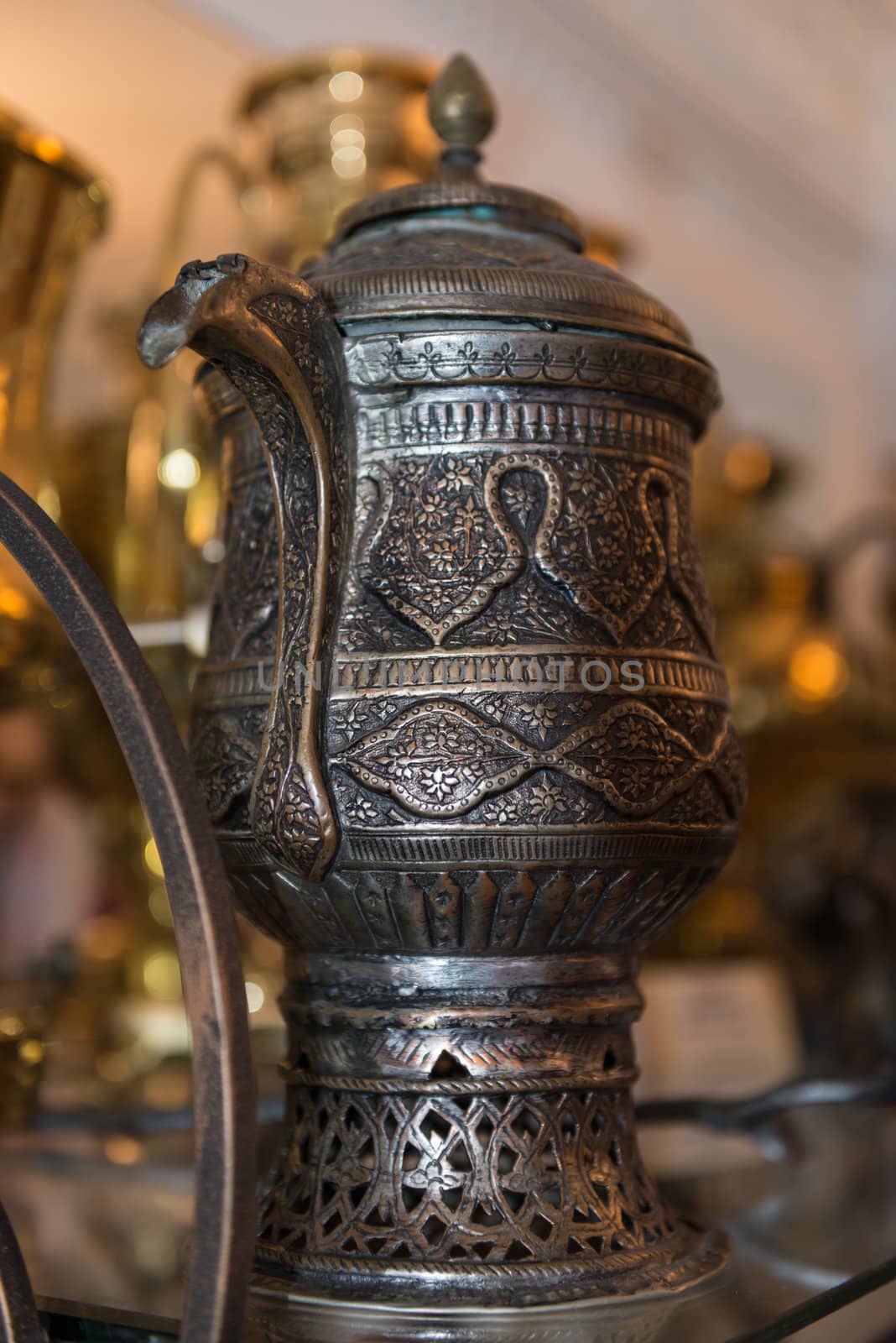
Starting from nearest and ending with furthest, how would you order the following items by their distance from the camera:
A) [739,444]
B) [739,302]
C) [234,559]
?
[234,559], [739,444], [739,302]

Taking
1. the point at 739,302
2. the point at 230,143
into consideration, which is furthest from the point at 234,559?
the point at 739,302

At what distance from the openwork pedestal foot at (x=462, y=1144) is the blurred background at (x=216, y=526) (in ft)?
0.22

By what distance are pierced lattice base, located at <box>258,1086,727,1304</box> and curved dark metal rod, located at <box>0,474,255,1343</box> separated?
96 millimetres

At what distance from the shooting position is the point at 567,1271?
445 millimetres

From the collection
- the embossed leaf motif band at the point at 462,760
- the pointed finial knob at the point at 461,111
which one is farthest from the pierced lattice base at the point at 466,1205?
the pointed finial knob at the point at 461,111

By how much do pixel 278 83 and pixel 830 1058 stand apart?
0.75 m

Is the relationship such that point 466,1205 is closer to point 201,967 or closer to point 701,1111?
point 201,967

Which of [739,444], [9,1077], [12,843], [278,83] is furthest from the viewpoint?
[739,444]

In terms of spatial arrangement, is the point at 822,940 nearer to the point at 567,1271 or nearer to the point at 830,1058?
the point at 830,1058

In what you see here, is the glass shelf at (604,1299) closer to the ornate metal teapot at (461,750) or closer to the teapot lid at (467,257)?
the ornate metal teapot at (461,750)

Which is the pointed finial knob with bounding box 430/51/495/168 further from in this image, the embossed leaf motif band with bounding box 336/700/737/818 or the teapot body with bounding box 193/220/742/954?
the embossed leaf motif band with bounding box 336/700/737/818

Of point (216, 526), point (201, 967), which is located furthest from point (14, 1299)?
point (216, 526)

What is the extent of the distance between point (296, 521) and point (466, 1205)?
8.6 inches

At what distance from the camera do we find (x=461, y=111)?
21.5 inches
